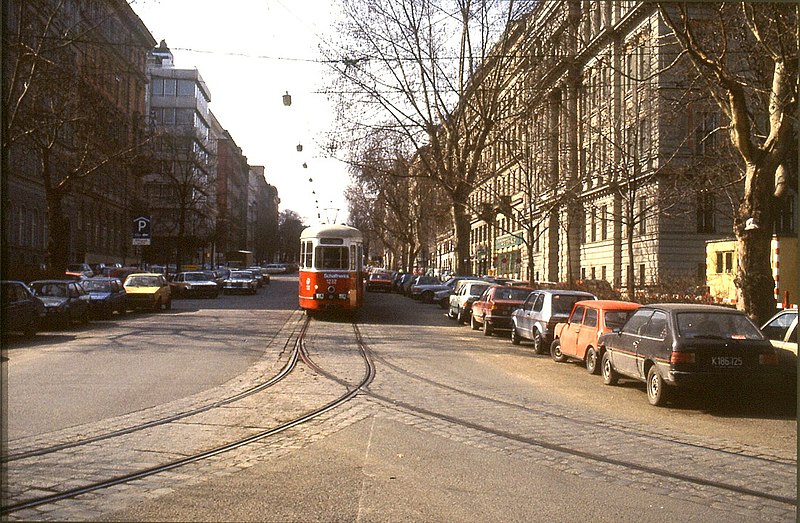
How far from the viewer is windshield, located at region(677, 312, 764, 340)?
12242 mm

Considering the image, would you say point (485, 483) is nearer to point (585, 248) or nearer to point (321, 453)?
point (321, 453)

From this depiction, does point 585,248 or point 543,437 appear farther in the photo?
point 585,248

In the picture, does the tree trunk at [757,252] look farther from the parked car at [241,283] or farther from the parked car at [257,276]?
the parked car at [257,276]

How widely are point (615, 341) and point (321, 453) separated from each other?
24.8 ft

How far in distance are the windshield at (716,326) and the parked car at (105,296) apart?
21495 mm

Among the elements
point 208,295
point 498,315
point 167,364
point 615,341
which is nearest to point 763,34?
point 615,341

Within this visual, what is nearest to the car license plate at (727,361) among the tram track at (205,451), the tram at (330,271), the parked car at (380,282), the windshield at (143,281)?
the tram track at (205,451)

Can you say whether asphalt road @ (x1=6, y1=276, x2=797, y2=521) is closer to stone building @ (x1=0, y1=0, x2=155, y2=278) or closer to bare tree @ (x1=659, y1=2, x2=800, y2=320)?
bare tree @ (x1=659, y1=2, x2=800, y2=320)

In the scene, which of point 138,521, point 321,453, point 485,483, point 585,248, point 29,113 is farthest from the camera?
point 585,248

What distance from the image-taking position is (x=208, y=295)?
48750 millimetres

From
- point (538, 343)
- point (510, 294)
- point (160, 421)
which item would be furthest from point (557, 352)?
point (160, 421)

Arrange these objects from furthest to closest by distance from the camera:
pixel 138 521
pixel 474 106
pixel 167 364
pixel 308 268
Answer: pixel 474 106
pixel 308 268
pixel 167 364
pixel 138 521

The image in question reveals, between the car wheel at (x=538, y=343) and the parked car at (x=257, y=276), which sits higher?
the parked car at (x=257, y=276)

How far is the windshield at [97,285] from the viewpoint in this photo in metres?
29.8
